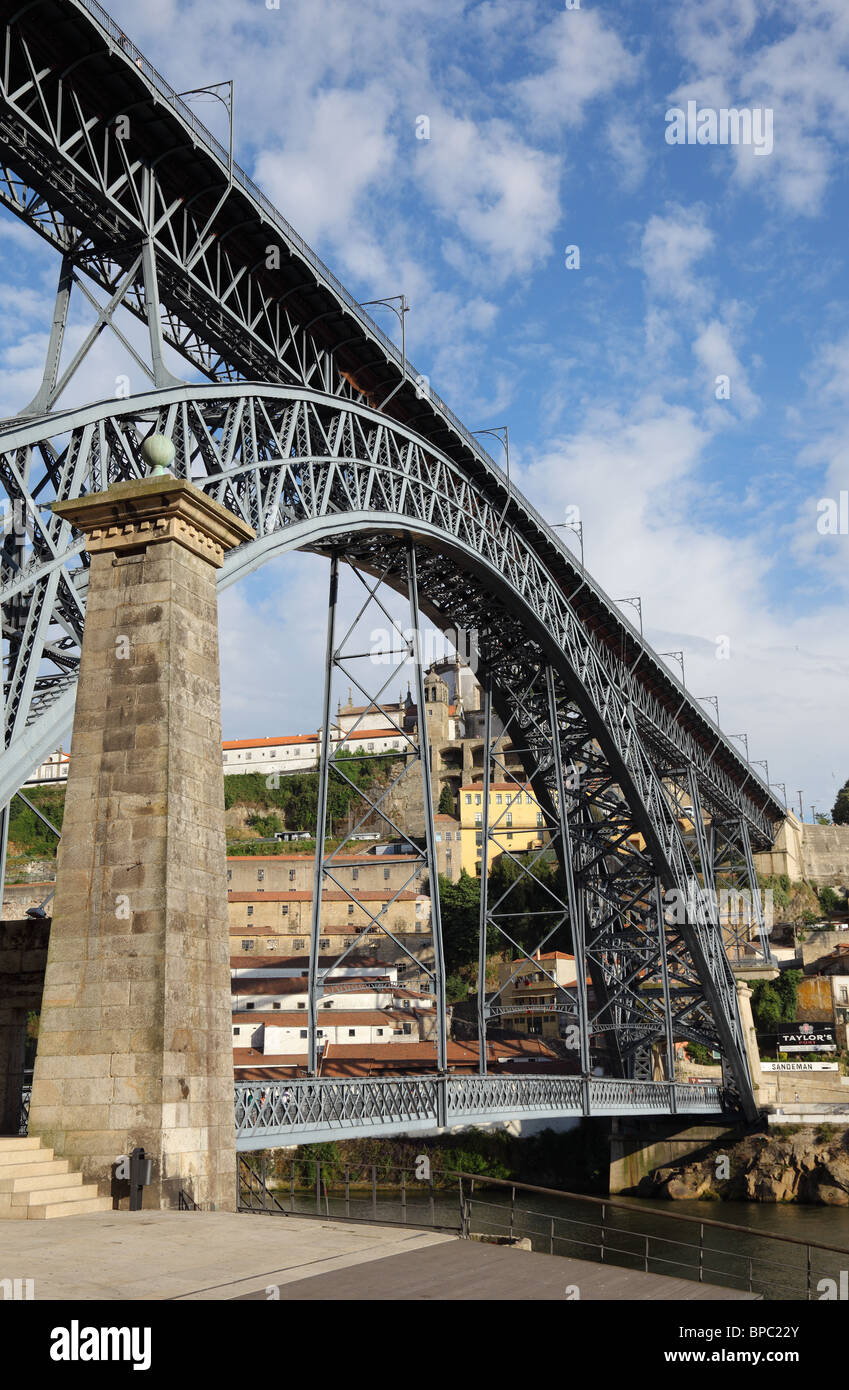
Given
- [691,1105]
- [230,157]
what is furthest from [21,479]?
[691,1105]

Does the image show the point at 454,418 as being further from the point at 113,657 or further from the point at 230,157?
the point at 113,657

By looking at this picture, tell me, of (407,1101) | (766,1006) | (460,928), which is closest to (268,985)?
(460,928)

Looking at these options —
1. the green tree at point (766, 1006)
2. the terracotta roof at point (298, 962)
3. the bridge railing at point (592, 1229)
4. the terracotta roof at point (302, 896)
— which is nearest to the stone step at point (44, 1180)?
the bridge railing at point (592, 1229)

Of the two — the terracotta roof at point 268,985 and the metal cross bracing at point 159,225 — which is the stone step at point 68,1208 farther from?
the terracotta roof at point 268,985

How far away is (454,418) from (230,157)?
423 inches

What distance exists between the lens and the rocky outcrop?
3972 centimetres

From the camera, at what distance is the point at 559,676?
3547 cm

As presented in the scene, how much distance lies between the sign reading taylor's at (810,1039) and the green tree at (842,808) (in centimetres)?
4789

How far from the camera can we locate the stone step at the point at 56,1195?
916cm

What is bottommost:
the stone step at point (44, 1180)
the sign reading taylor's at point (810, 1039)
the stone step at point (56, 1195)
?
the sign reading taylor's at point (810, 1039)

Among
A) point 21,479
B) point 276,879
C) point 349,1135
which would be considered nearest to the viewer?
point 21,479

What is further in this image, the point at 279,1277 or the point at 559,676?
the point at 559,676

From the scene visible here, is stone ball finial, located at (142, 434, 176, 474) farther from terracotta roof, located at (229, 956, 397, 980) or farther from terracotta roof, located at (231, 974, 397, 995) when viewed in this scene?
terracotta roof, located at (229, 956, 397, 980)

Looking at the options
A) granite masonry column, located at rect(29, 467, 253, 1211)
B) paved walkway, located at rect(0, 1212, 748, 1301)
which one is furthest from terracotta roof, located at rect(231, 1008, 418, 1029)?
paved walkway, located at rect(0, 1212, 748, 1301)
